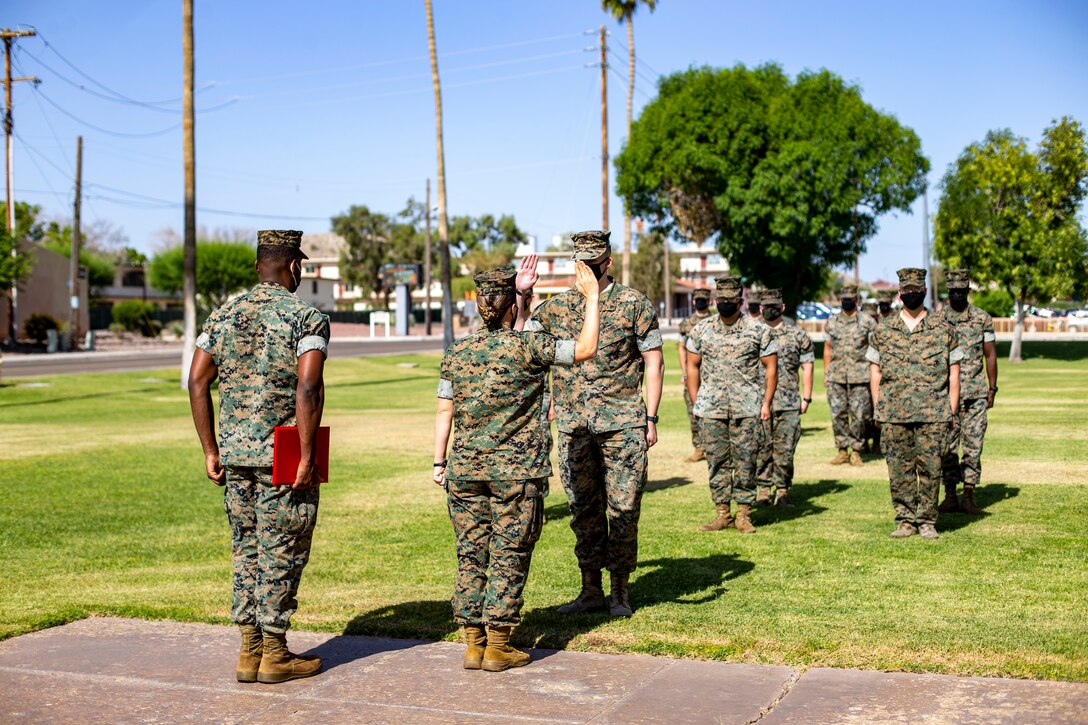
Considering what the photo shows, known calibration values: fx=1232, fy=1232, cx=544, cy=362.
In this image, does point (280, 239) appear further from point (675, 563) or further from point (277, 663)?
point (675, 563)

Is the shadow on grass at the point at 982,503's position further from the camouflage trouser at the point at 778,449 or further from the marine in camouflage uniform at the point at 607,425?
the marine in camouflage uniform at the point at 607,425

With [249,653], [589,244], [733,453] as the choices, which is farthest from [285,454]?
[733,453]

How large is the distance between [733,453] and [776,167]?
3465 cm

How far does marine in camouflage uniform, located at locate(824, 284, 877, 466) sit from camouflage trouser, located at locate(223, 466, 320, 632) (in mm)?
10001

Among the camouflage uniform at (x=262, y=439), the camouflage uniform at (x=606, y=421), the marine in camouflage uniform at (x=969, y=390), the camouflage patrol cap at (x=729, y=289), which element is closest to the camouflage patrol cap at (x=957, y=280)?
the marine in camouflage uniform at (x=969, y=390)

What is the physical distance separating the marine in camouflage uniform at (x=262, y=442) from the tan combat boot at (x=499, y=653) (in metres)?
0.88

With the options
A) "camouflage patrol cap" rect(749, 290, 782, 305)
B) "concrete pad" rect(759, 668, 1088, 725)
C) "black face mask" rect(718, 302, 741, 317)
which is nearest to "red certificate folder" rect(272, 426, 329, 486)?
"concrete pad" rect(759, 668, 1088, 725)

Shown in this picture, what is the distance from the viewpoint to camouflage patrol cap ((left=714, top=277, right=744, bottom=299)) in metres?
10.1

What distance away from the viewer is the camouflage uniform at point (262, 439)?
19.4 feet

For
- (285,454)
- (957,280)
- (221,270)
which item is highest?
(221,270)

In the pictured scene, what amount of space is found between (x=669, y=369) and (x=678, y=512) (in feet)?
96.9

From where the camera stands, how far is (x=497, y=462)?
20.2 feet

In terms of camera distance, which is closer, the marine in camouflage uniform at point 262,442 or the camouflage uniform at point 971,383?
the marine in camouflage uniform at point 262,442

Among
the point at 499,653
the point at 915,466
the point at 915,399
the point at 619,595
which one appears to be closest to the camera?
the point at 499,653
